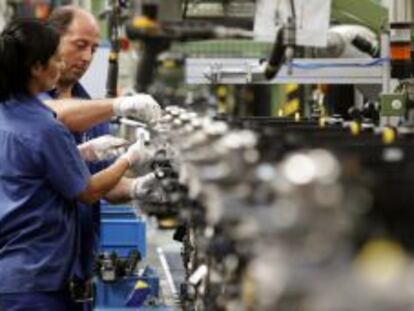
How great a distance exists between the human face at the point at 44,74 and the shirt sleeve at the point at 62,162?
0.51 ft

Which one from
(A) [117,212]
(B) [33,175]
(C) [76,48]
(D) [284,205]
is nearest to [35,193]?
(B) [33,175]

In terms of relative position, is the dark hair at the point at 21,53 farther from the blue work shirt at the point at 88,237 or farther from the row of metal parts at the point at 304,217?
the row of metal parts at the point at 304,217

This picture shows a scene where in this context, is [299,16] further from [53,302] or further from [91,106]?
[53,302]

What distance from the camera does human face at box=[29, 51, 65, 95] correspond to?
2.69 metres

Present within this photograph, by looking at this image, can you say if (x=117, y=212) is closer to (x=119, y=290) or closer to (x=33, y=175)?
(x=119, y=290)

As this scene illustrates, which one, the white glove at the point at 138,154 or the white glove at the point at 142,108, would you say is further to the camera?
the white glove at the point at 142,108

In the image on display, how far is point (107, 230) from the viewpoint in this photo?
15.3 ft

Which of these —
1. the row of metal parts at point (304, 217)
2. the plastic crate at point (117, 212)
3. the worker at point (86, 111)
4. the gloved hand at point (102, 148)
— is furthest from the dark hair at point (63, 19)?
the plastic crate at point (117, 212)

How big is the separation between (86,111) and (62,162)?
13.5 inches

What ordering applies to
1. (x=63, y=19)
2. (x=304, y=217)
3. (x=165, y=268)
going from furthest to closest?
(x=165, y=268)
(x=63, y=19)
(x=304, y=217)

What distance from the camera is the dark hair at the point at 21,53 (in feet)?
8.78

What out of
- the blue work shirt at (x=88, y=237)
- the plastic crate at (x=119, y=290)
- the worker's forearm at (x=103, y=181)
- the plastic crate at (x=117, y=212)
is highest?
the worker's forearm at (x=103, y=181)

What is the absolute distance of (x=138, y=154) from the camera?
8.96 ft

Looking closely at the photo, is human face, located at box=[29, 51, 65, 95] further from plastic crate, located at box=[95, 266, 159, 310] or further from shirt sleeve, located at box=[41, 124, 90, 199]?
plastic crate, located at box=[95, 266, 159, 310]
